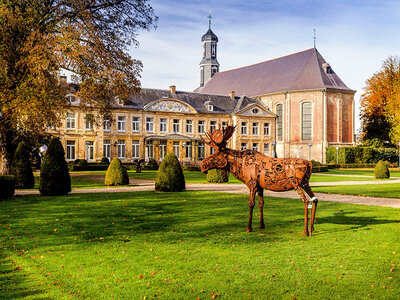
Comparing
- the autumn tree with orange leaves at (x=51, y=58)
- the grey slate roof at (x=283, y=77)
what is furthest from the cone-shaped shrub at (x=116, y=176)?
the grey slate roof at (x=283, y=77)

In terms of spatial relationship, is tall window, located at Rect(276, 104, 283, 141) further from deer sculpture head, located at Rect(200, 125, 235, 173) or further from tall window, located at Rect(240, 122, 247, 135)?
deer sculpture head, located at Rect(200, 125, 235, 173)

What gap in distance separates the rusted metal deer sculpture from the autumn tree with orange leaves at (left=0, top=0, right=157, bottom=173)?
9365 mm

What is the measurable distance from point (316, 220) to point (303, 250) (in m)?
3.17

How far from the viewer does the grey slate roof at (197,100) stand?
44.4 m

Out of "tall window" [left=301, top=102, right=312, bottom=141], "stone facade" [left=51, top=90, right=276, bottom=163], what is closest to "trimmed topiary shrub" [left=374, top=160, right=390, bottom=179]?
"stone facade" [left=51, top=90, right=276, bottom=163]

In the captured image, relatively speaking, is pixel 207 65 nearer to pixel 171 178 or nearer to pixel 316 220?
pixel 171 178

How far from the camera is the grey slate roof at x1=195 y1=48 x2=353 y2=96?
51562mm

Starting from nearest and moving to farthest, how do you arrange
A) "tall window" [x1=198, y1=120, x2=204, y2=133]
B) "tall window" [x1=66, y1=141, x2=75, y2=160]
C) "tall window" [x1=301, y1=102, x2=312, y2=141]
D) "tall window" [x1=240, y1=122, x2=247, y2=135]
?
1. "tall window" [x1=66, y1=141, x2=75, y2=160]
2. "tall window" [x1=198, y1=120, x2=204, y2=133]
3. "tall window" [x1=240, y1=122, x2=247, y2=135]
4. "tall window" [x1=301, y1=102, x2=312, y2=141]

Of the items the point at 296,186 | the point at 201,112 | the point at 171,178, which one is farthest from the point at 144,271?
the point at 201,112

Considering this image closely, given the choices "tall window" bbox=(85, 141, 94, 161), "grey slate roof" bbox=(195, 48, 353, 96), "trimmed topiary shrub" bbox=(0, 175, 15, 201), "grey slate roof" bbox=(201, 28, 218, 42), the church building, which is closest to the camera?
"trimmed topiary shrub" bbox=(0, 175, 15, 201)

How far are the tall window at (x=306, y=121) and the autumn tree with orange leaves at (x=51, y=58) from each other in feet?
120

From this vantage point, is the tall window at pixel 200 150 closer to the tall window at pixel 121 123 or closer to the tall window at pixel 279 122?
the tall window at pixel 121 123

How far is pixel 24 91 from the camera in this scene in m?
15.5

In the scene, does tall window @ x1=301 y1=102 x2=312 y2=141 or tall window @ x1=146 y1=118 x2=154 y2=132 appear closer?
tall window @ x1=146 y1=118 x2=154 y2=132
